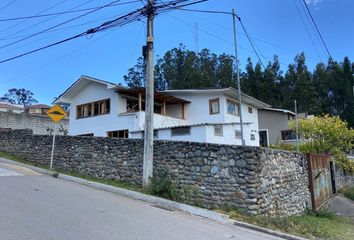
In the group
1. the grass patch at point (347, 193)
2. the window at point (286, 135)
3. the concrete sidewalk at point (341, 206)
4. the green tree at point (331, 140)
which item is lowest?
the concrete sidewalk at point (341, 206)

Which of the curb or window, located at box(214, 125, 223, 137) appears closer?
the curb

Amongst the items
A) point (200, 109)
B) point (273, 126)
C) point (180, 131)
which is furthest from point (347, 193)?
point (273, 126)

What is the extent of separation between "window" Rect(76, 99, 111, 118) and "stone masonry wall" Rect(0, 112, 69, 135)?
36.2 feet

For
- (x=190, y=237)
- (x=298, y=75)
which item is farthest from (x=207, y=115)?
(x=298, y=75)

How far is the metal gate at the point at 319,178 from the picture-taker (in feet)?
53.5

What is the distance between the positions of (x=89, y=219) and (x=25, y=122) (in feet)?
110

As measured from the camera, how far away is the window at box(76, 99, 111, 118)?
2778cm

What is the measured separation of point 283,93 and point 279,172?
5366 cm

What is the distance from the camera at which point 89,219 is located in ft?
27.0

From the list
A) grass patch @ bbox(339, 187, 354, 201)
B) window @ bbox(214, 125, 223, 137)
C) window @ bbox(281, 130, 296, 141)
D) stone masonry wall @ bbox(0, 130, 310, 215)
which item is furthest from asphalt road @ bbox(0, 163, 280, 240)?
window @ bbox(281, 130, 296, 141)

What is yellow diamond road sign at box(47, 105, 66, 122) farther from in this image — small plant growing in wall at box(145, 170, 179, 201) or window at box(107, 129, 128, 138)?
window at box(107, 129, 128, 138)

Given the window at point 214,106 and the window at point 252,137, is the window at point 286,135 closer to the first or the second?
the window at point 252,137

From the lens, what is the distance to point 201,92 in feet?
98.4

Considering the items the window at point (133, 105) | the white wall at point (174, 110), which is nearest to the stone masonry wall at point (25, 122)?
the window at point (133, 105)
